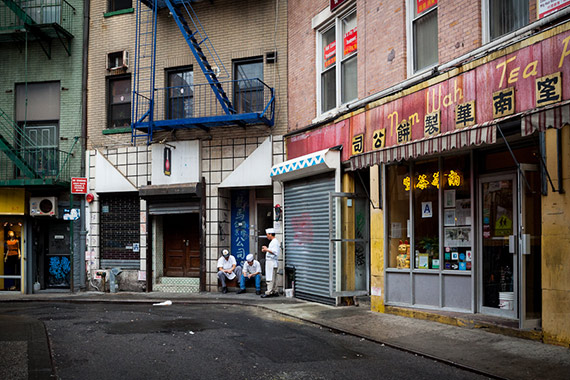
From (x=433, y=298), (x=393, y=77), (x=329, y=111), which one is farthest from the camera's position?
(x=329, y=111)

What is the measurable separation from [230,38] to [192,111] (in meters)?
2.36

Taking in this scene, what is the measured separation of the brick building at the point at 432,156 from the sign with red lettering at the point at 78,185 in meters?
6.38

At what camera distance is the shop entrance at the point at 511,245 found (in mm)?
8203

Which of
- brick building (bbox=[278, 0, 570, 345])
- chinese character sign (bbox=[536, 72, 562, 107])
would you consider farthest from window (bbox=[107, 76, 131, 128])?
chinese character sign (bbox=[536, 72, 562, 107])

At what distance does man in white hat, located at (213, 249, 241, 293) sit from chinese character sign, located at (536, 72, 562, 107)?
32.3 feet

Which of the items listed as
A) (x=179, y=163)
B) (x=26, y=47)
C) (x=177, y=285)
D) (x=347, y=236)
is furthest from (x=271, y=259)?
(x=26, y=47)

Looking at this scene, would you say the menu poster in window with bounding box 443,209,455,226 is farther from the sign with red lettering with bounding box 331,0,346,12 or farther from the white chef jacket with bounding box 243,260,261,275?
the white chef jacket with bounding box 243,260,261,275

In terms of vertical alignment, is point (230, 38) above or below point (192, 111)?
above

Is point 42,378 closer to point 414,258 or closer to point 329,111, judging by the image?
point 414,258

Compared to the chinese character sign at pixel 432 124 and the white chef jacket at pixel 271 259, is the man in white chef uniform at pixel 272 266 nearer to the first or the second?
the white chef jacket at pixel 271 259

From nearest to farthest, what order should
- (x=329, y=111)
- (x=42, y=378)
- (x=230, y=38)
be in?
(x=42, y=378)
(x=329, y=111)
(x=230, y=38)

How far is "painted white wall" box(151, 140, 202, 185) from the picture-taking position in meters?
16.0

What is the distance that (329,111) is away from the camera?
44.0ft

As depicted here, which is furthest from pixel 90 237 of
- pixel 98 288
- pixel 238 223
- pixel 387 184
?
pixel 387 184
